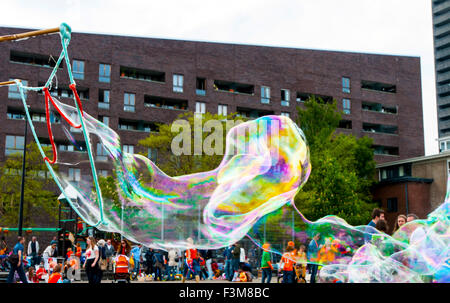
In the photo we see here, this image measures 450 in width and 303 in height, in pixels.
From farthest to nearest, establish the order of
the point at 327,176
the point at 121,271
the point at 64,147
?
the point at 64,147 → the point at 327,176 → the point at 121,271

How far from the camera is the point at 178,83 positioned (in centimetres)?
→ 6047

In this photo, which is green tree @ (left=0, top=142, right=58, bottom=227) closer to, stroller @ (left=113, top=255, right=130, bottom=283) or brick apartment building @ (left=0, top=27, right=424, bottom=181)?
brick apartment building @ (left=0, top=27, right=424, bottom=181)

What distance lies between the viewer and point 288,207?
12.5 m

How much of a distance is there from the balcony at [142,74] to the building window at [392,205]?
2867 cm

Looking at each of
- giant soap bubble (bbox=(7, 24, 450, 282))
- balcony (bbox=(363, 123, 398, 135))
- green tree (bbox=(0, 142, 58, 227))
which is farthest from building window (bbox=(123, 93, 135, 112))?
giant soap bubble (bbox=(7, 24, 450, 282))

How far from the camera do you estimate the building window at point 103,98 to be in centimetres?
5703

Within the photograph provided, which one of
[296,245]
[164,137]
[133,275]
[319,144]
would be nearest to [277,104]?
[319,144]

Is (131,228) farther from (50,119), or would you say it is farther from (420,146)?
(420,146)

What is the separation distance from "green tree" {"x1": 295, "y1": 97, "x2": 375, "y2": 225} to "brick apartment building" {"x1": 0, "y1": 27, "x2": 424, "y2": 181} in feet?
47.3

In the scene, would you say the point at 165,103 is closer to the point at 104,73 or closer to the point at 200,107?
the point at 200,107

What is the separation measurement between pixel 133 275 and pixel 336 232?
17258 millimetres

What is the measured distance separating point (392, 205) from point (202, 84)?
83.8 feet

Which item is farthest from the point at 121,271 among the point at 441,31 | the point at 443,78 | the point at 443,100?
the point at 441,31

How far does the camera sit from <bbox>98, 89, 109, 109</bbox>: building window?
5703 cm
